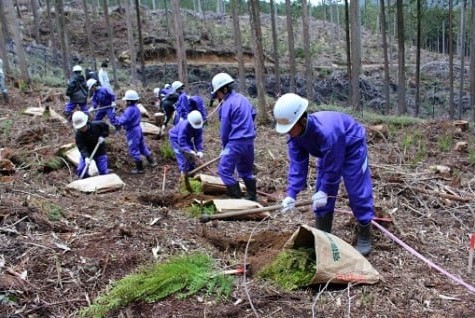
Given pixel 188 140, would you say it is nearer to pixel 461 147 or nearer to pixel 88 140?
pixel 88 140

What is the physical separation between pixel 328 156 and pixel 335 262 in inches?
36.0

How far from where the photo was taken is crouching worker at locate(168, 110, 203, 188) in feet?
26.2

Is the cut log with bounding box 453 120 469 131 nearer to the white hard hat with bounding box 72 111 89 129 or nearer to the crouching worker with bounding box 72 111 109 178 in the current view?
the crouching worker with bounding box 72 111 109 178

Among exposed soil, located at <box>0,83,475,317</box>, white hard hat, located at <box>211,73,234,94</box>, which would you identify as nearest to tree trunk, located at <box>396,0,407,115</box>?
exposed soil, located at <box>0,83,475,317</box>

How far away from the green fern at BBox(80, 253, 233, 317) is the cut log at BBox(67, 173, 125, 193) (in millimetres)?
3221

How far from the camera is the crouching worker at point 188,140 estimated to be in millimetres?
8000

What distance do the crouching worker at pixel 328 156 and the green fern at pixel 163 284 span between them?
3.91ft

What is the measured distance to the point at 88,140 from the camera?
26.2 feet

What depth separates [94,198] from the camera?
5781 mm

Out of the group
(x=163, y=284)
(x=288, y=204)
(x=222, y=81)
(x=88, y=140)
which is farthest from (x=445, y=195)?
(x=88, y=140)

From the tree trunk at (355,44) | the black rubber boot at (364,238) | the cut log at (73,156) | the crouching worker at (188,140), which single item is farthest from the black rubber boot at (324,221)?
the tree trunk at (355,44)

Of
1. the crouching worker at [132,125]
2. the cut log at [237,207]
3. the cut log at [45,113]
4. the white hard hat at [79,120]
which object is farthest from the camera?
the cut log at [45,113]

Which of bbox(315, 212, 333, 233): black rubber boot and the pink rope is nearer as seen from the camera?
the pink rope

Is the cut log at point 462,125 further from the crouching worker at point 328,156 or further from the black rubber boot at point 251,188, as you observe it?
the crouching worker at point 328,156
